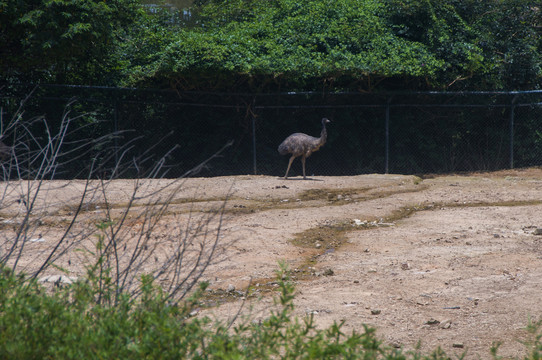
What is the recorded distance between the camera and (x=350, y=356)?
2.52m

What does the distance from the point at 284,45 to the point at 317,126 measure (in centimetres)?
185

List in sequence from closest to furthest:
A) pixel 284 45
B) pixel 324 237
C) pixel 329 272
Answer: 1. pixel 329 272
2. pixel 324 237
3. pixel 284 45

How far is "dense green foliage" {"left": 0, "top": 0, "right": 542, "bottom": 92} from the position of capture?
11.2 meters

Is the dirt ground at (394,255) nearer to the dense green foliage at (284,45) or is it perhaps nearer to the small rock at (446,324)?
the small rock at (446,324)

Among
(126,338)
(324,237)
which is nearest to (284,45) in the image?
(324,237)

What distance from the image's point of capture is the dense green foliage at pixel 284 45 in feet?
36.9

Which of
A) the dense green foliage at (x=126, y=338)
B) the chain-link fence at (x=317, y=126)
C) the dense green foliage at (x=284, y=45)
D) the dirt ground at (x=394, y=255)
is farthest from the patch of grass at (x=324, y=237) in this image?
the dense green foliage at (x=284, y=45)

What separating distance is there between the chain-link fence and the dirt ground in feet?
7.03

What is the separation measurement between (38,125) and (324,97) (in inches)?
227

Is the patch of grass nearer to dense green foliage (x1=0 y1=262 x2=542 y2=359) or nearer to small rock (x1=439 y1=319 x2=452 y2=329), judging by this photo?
small rock (x1=439 y1=319 x2=452 y2=329)

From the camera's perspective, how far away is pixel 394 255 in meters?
6.40

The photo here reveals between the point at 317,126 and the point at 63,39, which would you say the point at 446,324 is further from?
the point at 317,126

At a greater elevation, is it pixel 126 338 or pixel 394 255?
pixel 126 338

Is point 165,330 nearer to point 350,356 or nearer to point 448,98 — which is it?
point 350,356
